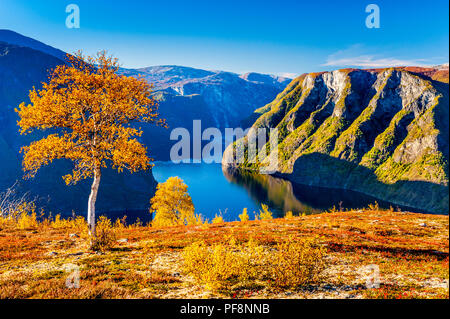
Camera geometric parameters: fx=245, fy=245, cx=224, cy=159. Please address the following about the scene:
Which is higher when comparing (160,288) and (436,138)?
(436,138)

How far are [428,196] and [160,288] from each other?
614 feet

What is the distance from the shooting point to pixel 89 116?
16.9m

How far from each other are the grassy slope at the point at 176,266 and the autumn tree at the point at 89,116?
3.72 metres

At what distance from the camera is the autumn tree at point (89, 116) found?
15.7 meters

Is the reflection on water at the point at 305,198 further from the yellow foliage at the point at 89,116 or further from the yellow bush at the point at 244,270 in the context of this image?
the yellow bush at the point at 244,270

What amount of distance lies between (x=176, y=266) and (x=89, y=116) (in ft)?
38.4

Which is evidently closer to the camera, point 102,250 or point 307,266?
point 307,266

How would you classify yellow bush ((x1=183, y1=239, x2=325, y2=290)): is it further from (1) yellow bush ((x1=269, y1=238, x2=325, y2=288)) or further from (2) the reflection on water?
(2) the reflection on water

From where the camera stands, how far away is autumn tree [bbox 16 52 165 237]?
15.7m

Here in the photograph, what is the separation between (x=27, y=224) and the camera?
2656 centimetres

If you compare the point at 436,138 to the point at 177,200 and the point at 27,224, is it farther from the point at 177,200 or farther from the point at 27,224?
the point at 27,224

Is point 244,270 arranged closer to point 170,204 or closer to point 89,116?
point 89,116
